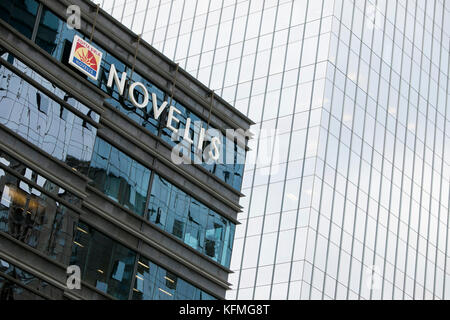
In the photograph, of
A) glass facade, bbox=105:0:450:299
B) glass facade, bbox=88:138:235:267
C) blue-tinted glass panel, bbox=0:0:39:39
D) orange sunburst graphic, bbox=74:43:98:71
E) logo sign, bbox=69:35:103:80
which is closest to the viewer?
blue-tinted glass panel, bbox=0:0:39:39

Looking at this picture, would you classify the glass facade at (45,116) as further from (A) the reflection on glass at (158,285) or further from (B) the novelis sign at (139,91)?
(A) the reflection on glass at (158,285)

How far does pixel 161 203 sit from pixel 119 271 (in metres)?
4.80

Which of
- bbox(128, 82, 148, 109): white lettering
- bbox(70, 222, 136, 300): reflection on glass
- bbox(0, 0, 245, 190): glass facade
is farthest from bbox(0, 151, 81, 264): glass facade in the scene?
bbox(128, 82, 148, 109): white lettering

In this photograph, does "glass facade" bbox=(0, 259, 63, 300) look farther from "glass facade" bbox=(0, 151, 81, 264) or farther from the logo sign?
the logo sign

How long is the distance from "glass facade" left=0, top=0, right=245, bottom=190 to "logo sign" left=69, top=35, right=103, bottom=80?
261mm

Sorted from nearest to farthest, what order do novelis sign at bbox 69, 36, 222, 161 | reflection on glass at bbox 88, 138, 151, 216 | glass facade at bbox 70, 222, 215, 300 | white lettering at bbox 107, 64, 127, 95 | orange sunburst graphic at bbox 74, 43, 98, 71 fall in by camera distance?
glass facade at bbox 70, 222, 215, 300 → orange sunburst graphic at bbox 74, 43, 98, 71 → novelis sign at bbox 69, 36, 222, 161 → reflection on glass at bbox 88, 138, 151, 216 → white lettering at bbox 107, 64, 127, 95

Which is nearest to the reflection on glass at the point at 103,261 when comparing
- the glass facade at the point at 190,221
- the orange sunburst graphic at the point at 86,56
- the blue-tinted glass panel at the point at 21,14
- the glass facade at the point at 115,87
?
the glass facade at the point at 190,221

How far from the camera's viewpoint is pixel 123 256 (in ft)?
135

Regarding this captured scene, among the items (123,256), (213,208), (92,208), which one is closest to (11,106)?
(92,208)

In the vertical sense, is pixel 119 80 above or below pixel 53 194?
above

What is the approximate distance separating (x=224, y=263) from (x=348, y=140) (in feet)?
123

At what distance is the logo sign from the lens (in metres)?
40.2

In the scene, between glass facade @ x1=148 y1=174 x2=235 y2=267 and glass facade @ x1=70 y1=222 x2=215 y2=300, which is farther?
glass facade @ x1=148 y1=174 x2=235 y2=267
